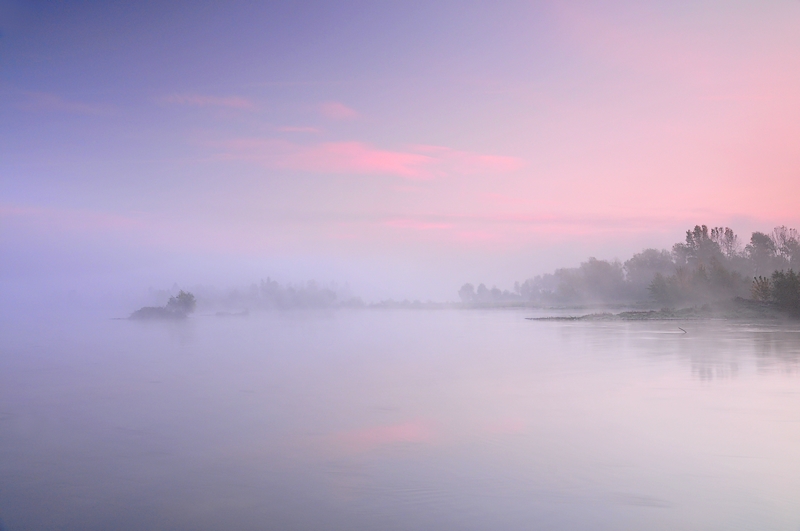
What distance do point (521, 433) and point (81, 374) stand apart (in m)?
17.5

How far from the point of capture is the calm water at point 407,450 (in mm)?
6531

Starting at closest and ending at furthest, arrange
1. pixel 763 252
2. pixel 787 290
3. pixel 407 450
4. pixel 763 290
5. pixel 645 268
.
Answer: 1. pixel 407 450
2. pixel 787 290
3. pixel 763 290
4. pixel 763 252
5. pixel 645 268

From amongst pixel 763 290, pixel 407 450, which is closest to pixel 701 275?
pixel 763 290

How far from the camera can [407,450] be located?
9.26 m

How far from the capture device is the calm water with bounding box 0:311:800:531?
653cm

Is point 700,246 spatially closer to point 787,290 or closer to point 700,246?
point 700,246

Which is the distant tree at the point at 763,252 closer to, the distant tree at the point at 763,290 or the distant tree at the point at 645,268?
the distant tree at the point at 645,268

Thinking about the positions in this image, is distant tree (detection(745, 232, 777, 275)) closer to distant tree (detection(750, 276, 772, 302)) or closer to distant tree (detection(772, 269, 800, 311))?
distant tree (detection(750, 276, 772, 302))

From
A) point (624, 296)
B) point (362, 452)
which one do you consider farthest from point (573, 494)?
point (624, 296)

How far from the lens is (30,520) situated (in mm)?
6480

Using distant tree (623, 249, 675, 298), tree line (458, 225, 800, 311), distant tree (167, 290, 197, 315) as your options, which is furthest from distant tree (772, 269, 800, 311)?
distant tree (167, 290, 197, 315)

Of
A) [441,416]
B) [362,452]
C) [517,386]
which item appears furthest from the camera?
[517,386]

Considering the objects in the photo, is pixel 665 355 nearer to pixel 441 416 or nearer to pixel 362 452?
pixel 441 416

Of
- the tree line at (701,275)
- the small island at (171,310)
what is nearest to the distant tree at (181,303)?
the small island at (171,310)
